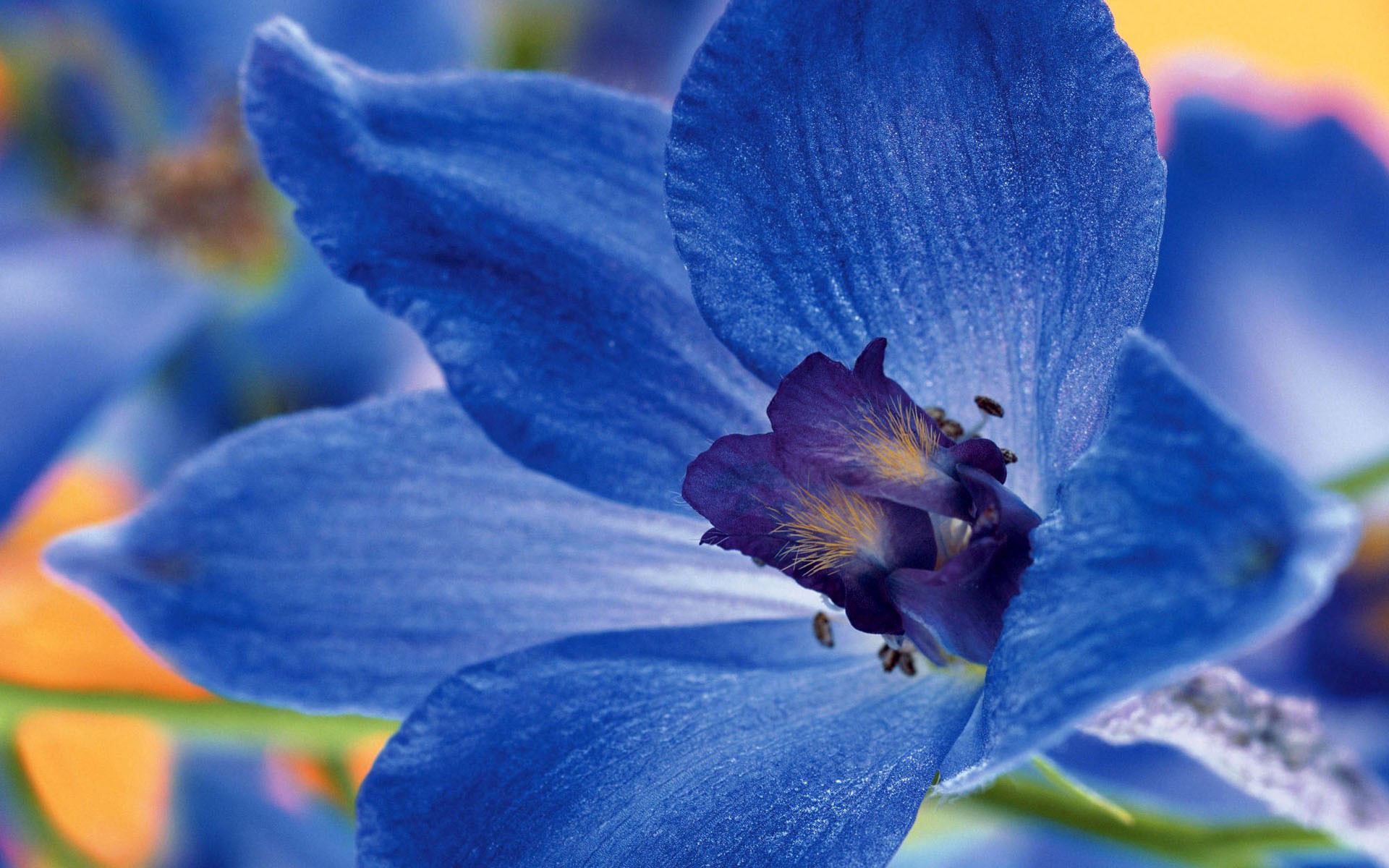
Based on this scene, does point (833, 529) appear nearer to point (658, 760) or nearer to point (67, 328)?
point (658, 760)

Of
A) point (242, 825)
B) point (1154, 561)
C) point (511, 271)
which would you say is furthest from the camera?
point (242, 825)

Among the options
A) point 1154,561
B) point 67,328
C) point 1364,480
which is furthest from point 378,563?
point 67,328

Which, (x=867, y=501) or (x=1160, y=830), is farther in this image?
(x=1160, y=830)

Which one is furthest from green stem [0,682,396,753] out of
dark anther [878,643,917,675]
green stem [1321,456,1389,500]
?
green stem [1321,456,1389,500]

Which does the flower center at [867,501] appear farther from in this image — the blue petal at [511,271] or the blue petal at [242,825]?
the blue petal at [242,825]

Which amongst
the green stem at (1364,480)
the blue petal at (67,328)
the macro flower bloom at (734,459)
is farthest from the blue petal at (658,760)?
the blue petal at (67,328)
